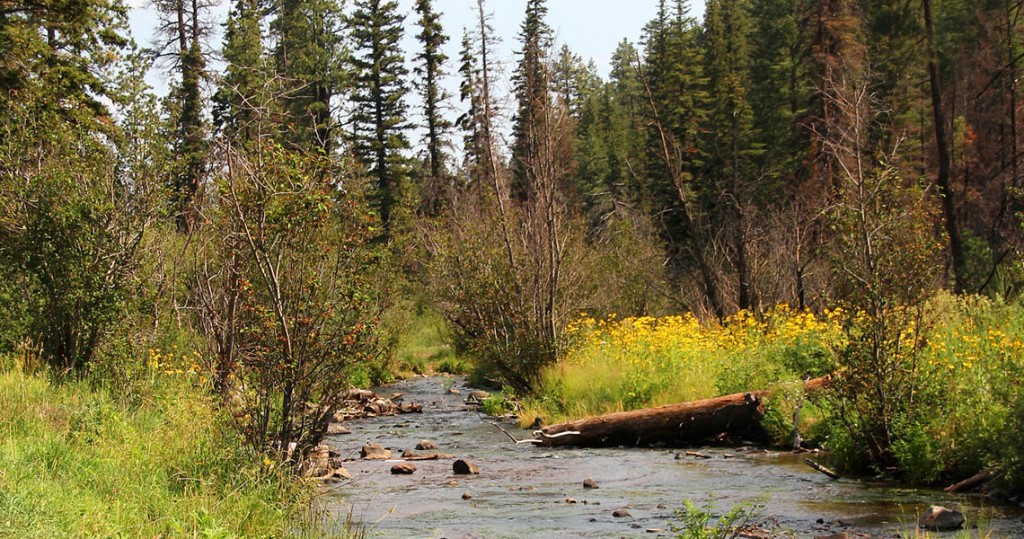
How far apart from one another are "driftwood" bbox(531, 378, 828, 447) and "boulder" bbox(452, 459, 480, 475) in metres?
2.41

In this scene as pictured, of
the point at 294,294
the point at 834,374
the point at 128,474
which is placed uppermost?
the point at 294,294

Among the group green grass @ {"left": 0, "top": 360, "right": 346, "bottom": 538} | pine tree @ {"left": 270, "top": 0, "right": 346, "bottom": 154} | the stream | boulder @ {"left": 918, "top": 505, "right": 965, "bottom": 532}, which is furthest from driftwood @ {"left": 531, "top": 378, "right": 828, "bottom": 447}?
pine tree @ {"left": 270, "top": 0, "right": 346, "bottom": 154}

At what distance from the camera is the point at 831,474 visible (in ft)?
37.1

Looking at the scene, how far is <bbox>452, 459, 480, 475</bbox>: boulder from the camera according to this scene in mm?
12836

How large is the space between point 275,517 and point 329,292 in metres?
2.55

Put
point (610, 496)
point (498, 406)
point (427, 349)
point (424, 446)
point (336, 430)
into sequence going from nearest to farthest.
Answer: point (610, 496) → point (424, 446) → point (336, 430) → point (498, 406) → point (427, 349)

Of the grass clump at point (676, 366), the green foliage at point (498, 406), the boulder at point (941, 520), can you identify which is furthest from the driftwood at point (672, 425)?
the boulder at point (941, 520)

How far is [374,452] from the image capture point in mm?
14672

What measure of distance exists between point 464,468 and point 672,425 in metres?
3.61

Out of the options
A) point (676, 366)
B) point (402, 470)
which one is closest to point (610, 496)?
point (402, 470)

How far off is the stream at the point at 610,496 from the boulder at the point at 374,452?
0.17 meters

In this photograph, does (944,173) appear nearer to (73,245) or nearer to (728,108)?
(73,245)

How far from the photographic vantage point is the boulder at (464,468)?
1284cm

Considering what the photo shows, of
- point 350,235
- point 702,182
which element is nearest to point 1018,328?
point 350,235
